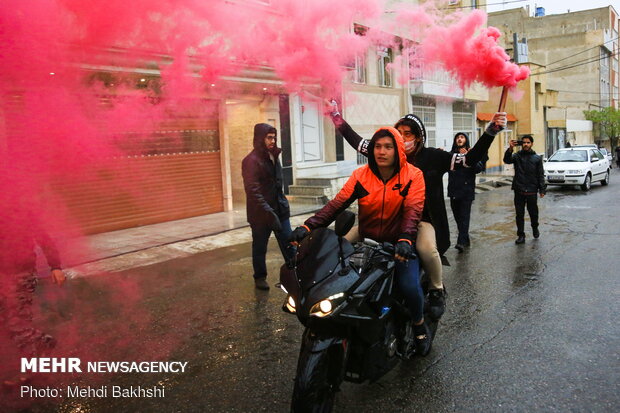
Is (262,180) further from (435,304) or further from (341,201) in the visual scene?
(435,304)

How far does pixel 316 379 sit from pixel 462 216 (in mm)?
6408

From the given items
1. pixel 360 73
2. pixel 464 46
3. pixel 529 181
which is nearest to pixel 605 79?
pixel 360 73

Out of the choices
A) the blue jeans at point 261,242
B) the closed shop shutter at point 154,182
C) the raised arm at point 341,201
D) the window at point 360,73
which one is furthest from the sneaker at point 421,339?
the window at point 360,73

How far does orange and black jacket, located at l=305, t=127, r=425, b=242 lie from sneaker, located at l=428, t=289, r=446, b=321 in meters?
0.72

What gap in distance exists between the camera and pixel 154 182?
12117 mm

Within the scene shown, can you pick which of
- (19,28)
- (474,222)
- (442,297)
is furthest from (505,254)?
(19,28)

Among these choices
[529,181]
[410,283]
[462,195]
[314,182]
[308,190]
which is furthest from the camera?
[314,182]

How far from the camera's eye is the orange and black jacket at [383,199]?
382 centimetres

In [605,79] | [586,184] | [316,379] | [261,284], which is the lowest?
[261,284]

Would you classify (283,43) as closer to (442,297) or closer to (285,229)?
(285,229)

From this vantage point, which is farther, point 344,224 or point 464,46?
point 464,46

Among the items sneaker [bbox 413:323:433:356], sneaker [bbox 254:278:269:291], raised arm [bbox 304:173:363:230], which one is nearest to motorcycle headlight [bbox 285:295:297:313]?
raised arm [bbox 304:173:363:230]

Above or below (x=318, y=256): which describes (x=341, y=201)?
above

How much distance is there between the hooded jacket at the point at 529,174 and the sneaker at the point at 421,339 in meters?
6.08
